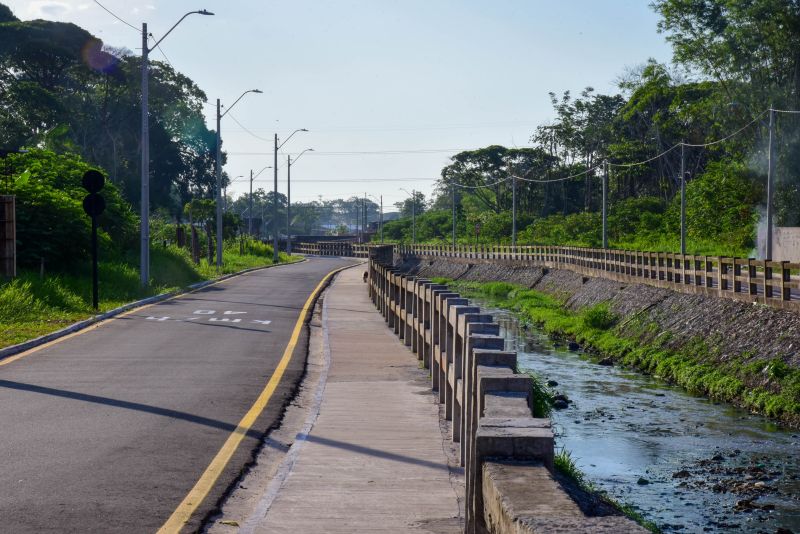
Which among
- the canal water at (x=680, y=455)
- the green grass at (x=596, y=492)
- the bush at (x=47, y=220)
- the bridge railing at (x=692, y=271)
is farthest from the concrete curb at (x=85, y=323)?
the bridge railing at (x=692, y=271)

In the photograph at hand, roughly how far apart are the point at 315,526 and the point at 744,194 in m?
61.2

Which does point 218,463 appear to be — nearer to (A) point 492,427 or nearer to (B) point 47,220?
(A) point 492,427

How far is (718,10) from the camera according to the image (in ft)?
214

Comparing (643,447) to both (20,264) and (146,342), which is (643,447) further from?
(20,264)

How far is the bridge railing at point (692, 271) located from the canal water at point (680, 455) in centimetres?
470

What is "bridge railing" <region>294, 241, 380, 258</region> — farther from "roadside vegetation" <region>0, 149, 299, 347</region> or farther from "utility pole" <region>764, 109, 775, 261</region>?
"utility pole" <region>764, 109, 775, 261</region>

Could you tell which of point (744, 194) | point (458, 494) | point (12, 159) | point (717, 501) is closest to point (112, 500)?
point (458, 494)

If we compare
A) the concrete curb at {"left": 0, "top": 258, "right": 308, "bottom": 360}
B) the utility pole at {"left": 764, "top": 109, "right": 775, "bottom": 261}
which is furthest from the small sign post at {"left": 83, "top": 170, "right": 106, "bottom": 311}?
the utility pole at {"left": 764, "top": 109, "right": 775, "bottom": 261}

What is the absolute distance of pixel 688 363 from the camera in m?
27.4

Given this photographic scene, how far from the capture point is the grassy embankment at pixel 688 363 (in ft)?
71.9

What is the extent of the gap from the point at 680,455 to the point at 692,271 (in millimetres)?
19828

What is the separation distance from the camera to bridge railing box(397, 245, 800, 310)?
28000 millimetres

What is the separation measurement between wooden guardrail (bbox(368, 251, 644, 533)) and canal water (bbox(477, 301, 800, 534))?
134 inches

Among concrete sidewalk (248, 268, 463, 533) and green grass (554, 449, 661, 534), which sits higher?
concrete sidewalk (248, 268, 463, 533)
